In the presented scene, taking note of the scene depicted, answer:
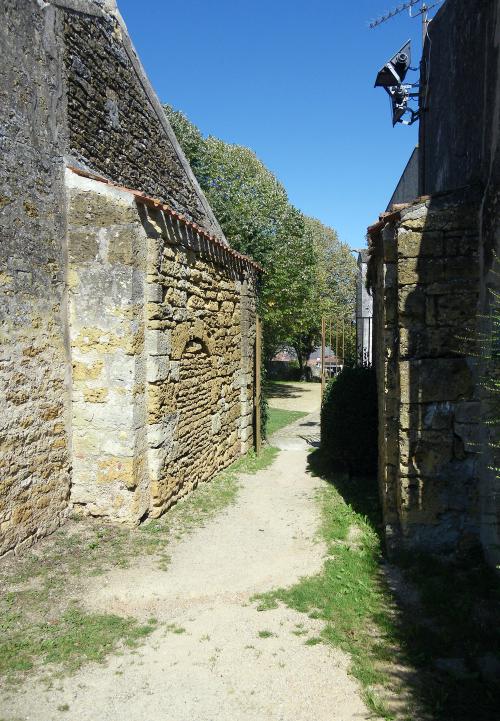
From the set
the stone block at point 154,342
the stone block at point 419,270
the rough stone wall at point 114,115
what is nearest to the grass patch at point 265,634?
the stone block at point 154,342

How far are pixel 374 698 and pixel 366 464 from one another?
5.03 metres

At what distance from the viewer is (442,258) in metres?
5.07

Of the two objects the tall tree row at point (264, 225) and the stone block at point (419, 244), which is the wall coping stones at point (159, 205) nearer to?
the stone block at point (419, 244)

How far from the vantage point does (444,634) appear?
12.8 ft

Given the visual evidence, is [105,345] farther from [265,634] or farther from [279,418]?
[279,418]

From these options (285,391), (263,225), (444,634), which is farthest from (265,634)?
(285,391)

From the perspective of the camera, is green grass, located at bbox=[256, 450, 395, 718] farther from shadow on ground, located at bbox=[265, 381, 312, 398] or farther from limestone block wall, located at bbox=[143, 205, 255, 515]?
shadow on ground, located at bbox=[265, 381, 312, 398]

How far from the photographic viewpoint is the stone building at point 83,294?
16.6ft

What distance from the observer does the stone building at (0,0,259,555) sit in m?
5.07

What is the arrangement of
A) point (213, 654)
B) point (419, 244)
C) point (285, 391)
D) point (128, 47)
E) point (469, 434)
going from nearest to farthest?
point (213, 654)
point (469, 434)
point (419, 244)
point (128, 47)
point (285, 391)

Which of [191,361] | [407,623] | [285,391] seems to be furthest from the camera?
Answer: [285,391]

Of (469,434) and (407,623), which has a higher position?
(469,434)

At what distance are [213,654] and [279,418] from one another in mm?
11781

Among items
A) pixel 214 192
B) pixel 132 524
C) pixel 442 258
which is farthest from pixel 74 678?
pixel 214 192
